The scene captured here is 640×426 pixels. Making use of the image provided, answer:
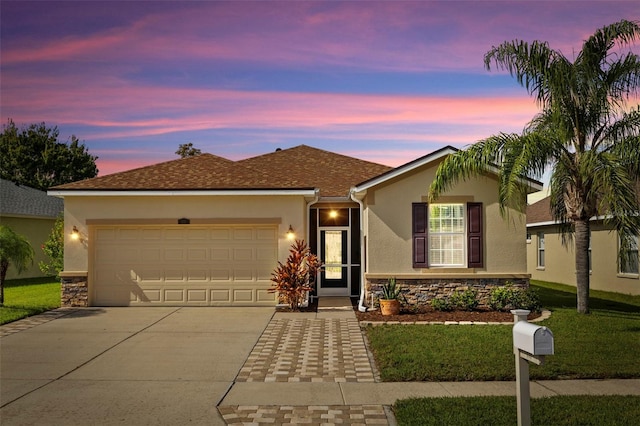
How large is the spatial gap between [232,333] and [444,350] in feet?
14.2

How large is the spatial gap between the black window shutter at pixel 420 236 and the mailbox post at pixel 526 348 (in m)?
8.63

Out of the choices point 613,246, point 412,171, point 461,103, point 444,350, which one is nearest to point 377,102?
point 461,103

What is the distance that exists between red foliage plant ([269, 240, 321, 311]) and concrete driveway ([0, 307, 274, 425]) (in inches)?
43.4

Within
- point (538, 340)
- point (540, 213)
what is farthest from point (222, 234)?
point (540, 213)

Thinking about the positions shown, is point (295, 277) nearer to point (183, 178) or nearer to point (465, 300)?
point (465, 300)

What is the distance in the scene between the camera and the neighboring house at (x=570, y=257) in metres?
18.6

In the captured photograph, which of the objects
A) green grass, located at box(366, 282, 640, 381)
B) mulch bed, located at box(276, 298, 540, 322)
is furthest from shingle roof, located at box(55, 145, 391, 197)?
green grass, located at box(366, 282, 640, 381)

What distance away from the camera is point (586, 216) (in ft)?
42.4

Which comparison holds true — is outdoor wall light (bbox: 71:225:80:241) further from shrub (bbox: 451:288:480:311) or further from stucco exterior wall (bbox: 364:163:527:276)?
shrub (bbox: 451:288:480:311)

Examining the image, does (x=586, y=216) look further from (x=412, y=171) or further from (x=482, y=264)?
(x=412, y=171)

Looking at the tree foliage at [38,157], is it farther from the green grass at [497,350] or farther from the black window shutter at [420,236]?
the green grass at [497,350]

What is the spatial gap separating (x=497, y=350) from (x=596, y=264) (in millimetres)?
13278

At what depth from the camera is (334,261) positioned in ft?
56.0

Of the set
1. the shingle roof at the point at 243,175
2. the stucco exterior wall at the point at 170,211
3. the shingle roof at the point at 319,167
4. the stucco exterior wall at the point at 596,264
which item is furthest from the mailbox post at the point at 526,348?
the stucco exterior wall at the point at 596,264
